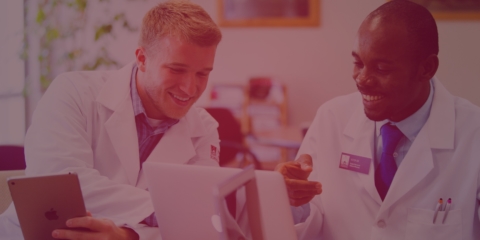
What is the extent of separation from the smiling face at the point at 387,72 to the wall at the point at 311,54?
3509 mm

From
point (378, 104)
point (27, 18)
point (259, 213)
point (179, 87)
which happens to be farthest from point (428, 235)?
point (27, 18)

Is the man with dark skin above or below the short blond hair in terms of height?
below

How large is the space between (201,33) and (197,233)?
2.36 ft

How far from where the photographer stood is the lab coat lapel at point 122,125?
1686 mm

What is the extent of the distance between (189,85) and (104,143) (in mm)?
386

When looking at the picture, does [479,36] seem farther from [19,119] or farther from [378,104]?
[19,119]

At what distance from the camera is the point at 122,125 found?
1.73 meters

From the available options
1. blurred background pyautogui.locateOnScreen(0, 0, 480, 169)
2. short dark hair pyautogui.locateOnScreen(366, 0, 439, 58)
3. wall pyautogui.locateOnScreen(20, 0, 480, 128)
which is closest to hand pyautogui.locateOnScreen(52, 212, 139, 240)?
short dark hair pyautogui.locateOnScreen(366, 0, 439, 58)

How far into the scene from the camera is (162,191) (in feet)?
3.97

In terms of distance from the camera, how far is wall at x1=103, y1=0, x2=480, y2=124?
4773 mm

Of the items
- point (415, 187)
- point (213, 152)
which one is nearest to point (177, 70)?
point (213, 152)

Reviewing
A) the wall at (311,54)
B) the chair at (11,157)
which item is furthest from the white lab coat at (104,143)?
the wall at (311,54)

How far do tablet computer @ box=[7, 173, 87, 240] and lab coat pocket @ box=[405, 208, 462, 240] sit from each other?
1.01 metres

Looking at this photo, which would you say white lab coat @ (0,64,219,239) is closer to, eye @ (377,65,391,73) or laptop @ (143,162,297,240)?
laptop @ (143,162,297,240)
